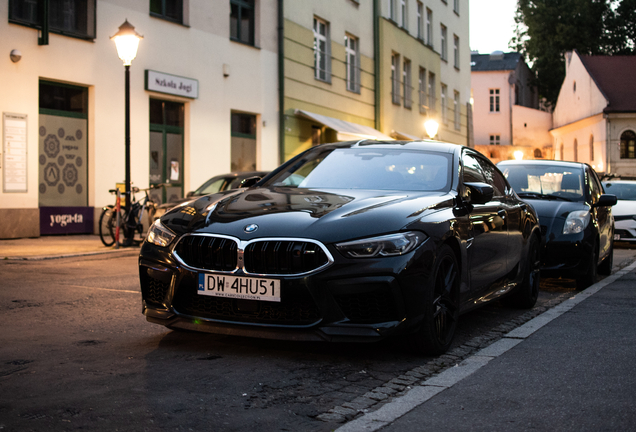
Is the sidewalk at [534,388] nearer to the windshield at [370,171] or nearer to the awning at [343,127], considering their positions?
the windshield at [370,171]

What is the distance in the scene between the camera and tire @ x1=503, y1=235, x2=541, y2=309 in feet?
24.5

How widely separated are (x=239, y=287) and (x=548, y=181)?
6.90 m

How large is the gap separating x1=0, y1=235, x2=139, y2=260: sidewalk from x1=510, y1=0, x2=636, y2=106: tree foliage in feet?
178

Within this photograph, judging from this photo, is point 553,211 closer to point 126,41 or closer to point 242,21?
point 126,41

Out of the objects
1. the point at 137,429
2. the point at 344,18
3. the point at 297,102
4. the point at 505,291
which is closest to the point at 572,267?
the point at 505,291

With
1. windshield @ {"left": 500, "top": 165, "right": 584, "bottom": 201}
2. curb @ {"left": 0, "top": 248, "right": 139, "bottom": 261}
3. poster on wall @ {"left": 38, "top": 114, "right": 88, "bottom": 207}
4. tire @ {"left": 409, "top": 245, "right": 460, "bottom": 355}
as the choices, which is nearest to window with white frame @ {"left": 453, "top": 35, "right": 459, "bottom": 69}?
poster on wall @ {"left": 38, "top": 114, "right": 88, "bottom": 207}

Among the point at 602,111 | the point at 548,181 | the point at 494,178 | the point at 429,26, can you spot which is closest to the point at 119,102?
the point at 548,181

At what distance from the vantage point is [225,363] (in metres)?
4.86

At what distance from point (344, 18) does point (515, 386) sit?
24.4m

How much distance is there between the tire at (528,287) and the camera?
746cm

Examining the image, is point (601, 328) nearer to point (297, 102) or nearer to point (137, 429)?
point (137, 429)

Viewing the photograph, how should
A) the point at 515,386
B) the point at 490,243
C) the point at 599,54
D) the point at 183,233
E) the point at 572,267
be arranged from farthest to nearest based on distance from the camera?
the point at 599,54 → the point at 572,267 → the point at 490,243 → the point at 183,233 → the point at 515,386

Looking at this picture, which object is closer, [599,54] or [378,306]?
[378,306]

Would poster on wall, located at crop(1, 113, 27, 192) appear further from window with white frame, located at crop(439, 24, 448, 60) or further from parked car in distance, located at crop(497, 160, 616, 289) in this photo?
window with white frame, located at crop(439, 24, 448, 60)
